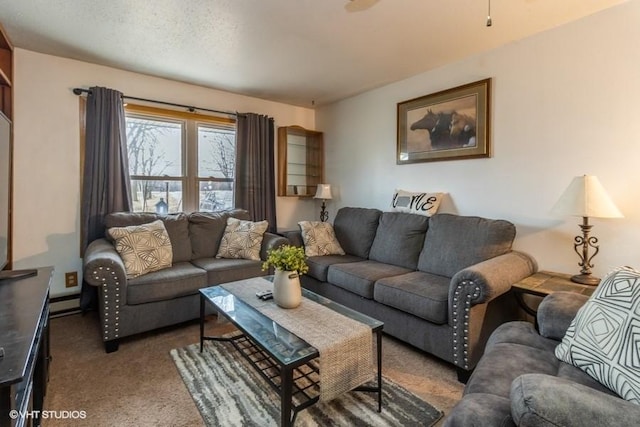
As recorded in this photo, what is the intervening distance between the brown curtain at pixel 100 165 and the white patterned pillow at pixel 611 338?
3.48m

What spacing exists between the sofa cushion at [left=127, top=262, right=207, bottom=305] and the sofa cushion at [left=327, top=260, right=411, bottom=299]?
112 cm

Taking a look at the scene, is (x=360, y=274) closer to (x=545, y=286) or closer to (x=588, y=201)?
(x=545, y=286)

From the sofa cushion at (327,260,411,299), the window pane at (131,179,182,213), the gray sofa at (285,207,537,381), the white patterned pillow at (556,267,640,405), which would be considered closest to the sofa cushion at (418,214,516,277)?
the gray sofa at (285,207,537,381)

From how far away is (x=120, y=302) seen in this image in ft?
7.54

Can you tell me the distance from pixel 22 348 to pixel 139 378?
42.9 inches

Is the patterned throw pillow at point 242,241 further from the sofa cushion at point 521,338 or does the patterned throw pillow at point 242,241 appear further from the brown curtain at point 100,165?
the sofa cushion at point 521,338

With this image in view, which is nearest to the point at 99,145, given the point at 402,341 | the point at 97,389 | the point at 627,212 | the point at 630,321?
the point at 97,389

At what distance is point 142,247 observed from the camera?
2629mm

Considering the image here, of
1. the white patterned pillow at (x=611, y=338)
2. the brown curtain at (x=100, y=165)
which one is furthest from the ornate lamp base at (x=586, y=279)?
the brown curtain at (x=100, y=165)

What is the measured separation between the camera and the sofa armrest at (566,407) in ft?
2.53

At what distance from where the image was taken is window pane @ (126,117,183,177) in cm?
334

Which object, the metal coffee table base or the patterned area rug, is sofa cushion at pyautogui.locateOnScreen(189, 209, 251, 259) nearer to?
the metal coffee table base

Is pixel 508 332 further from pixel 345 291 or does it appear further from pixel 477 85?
pixel 477 85

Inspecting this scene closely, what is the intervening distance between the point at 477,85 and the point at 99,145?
11.2 feet
